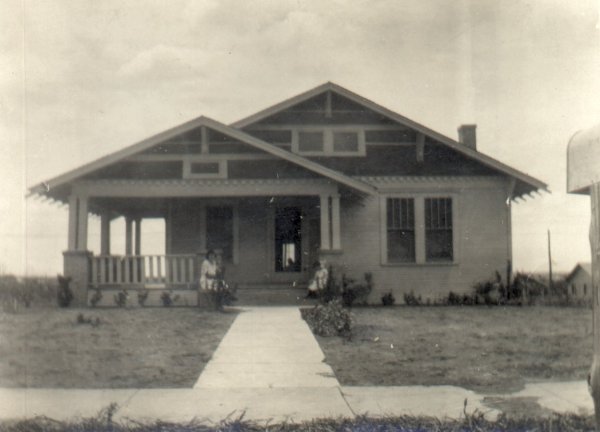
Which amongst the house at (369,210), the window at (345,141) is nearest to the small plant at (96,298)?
the house at (369,210)

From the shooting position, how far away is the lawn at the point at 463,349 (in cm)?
730

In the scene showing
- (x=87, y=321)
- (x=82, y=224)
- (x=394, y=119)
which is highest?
(x=394, y=119)

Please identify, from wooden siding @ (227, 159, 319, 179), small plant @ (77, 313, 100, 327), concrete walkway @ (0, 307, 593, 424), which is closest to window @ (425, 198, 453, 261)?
wooden siding @ (227, 159, 319, 179)

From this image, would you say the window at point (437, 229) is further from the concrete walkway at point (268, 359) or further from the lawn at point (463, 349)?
the concrete walkway at point (268, 359)

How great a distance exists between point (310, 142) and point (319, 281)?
4.67 metres

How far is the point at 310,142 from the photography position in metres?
18.2

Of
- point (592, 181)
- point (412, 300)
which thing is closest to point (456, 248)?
point (412, 300)

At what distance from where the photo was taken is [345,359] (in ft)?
27.5

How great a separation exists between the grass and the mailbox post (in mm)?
1261

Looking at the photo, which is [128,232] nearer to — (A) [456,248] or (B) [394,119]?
(B) [394,119]

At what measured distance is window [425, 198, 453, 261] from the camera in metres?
17.8

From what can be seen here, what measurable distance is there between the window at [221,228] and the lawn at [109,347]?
4265mm

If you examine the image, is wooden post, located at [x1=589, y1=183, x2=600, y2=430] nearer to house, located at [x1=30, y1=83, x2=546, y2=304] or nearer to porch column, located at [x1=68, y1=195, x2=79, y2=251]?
porch column, located at [x1=68, y1=195, x2=79, y2=251]

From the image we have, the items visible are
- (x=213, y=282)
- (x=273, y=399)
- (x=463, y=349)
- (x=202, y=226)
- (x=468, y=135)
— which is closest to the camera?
(x=273, y=399)
